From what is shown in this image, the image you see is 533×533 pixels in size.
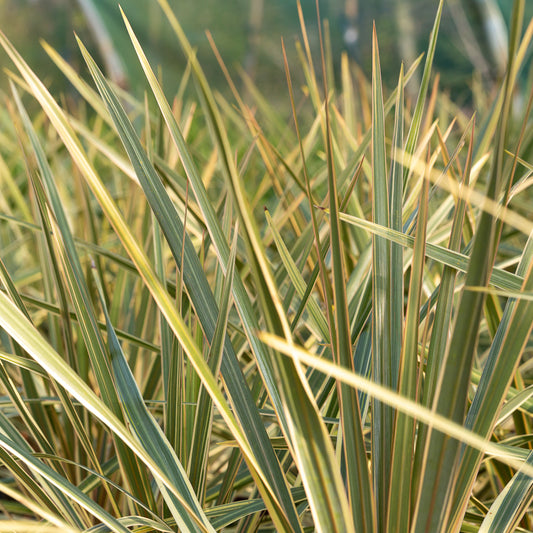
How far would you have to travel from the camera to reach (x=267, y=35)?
3328 mm

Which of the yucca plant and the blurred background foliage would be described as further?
the blurred background foliage

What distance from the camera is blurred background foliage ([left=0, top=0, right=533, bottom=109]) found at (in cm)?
293

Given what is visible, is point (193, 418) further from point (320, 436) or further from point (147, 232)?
point (147, 232)

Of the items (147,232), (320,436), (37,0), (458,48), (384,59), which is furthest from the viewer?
(37,0)

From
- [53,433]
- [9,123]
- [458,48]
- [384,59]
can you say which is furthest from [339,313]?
[384,59]

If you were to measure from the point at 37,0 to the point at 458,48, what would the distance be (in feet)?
10.2

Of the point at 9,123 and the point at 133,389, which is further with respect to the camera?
the point at 9,123

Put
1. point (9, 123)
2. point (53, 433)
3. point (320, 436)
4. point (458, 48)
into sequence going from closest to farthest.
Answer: point (320, 436) → point (53, 433) → point (9, 123) → point (458, 48)

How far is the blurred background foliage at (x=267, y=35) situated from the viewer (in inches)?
115

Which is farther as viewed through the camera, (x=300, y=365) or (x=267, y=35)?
(x=267, y=35)

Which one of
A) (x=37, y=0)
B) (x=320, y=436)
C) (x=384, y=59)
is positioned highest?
(x=37, y=0)

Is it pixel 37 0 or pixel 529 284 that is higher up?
pixel 37 0

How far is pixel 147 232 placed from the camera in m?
0.63

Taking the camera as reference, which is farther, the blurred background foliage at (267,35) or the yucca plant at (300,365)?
the blurred background foliage at (267,35)
